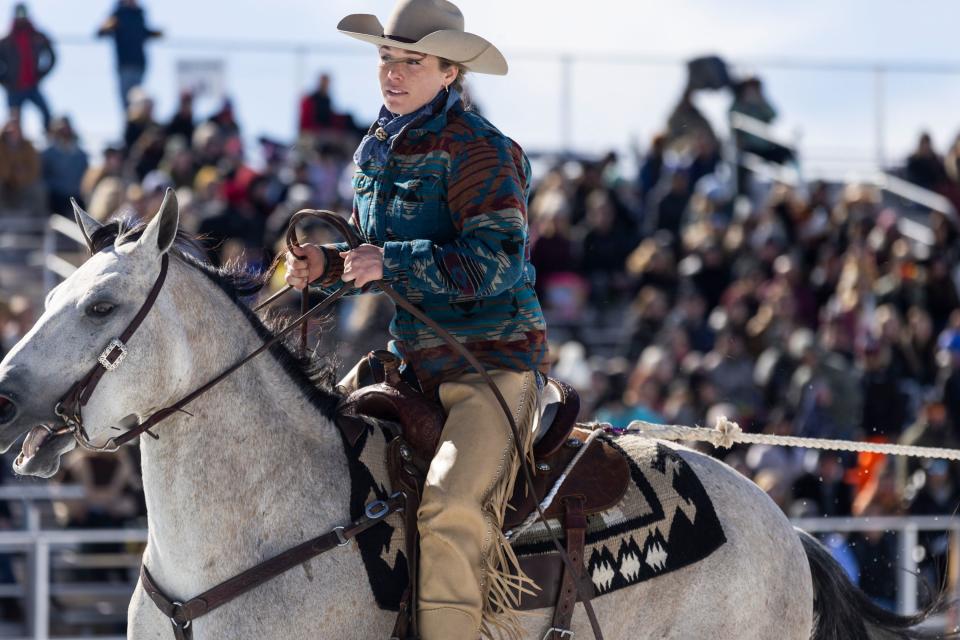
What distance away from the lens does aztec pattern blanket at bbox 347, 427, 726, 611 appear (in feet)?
16.0

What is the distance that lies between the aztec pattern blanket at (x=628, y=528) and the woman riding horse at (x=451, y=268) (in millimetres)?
132

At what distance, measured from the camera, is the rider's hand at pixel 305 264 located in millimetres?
4957

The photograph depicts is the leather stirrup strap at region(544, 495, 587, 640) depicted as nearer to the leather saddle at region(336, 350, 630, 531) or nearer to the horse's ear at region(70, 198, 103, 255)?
the leather saddle at region(336, 350, 630, 531)

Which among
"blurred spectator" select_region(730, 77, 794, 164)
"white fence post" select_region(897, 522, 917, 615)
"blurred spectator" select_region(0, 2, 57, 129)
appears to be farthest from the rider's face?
"blurred spectator" select_region(730, 77, 794, 164)

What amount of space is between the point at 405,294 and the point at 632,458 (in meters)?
1.13

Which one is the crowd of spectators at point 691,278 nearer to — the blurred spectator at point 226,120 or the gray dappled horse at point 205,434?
the blurred spectator at point 226,120

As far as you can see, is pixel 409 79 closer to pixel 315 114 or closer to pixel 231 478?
pixel 231 478

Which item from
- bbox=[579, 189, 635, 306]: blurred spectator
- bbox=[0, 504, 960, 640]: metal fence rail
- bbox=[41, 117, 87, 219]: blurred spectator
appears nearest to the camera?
bbox=[0, 504, 960, 640]: metal fence rail

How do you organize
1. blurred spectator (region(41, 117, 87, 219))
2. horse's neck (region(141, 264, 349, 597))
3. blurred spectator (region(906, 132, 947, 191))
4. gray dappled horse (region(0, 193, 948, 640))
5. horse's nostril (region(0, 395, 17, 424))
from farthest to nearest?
blurred spectator (region(906, 132, 947, 191)), blurred spectator (region(41, 117, 87, 219)), horse's neck (region(141, 264, 349, 597)), gray dappled horse (region(0, 193, 948, 640)), horse's nostril (region(0, 395, 17, 424))

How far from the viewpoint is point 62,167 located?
1509cm

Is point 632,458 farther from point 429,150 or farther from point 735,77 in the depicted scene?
point 735,77

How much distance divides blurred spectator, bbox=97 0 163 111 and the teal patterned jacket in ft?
40.3

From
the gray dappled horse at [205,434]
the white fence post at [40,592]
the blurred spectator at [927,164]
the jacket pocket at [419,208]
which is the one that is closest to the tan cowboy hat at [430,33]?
the jacket pocket at [419,208]

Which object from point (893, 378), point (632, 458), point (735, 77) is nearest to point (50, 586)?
point (632, 458)
